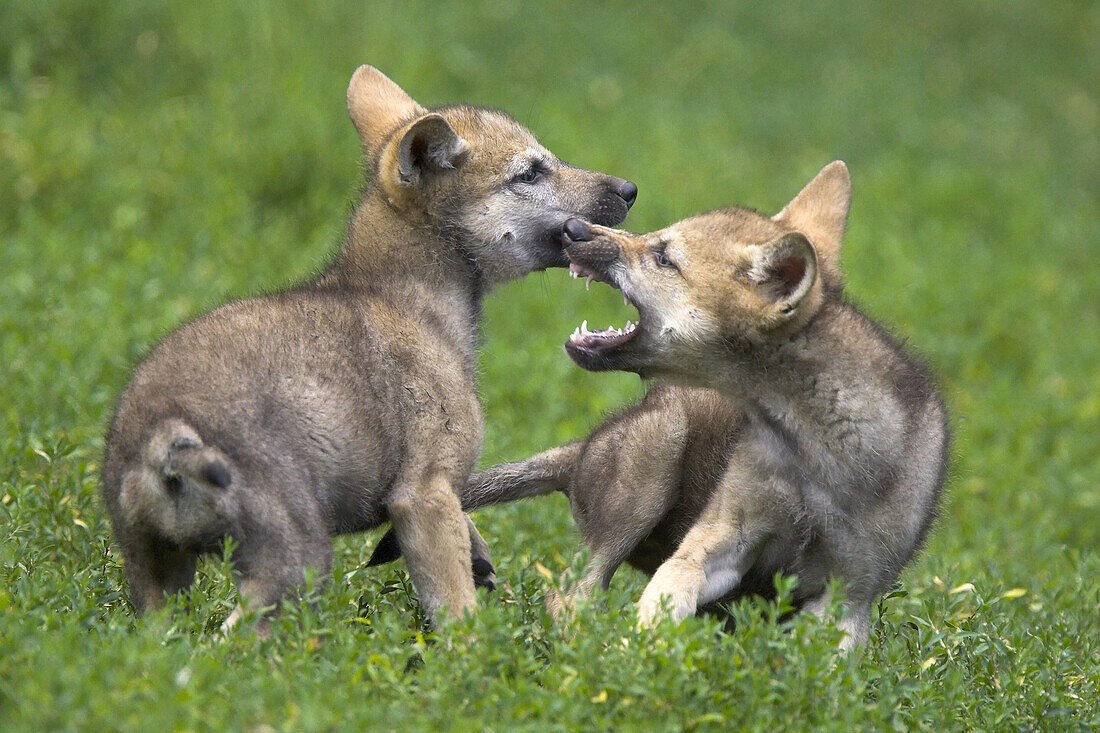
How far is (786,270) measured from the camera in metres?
4.82

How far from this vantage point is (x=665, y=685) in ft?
12.8

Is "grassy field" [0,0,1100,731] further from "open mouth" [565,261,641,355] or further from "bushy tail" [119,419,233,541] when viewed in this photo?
"open mouth" [565,261,641,355]

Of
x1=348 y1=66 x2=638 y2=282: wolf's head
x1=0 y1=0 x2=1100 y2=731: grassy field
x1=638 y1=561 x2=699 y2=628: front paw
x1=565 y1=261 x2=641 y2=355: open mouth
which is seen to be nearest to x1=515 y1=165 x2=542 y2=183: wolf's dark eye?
x1=348 y1=66 x2=638 y2=282: wolf's head

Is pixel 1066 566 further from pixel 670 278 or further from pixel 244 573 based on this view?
pixel 244 573

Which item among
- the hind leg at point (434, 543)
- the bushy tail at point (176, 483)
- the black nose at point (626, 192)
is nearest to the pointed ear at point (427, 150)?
the black nose at point (626, 192)

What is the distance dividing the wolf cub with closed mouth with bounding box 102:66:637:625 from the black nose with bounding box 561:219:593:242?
184mm

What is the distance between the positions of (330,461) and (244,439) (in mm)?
374

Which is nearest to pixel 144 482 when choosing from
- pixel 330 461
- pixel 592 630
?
pixel 330 461

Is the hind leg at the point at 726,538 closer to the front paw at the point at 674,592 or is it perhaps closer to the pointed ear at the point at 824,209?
the front paw at the point at 674,592

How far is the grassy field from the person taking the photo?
13.0ft

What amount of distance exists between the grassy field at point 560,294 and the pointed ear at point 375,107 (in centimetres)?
26

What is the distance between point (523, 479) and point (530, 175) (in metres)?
1.38

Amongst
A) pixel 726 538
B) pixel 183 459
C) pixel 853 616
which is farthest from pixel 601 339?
pixel 183 459

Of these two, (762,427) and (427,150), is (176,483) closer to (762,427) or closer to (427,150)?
(427,150)
